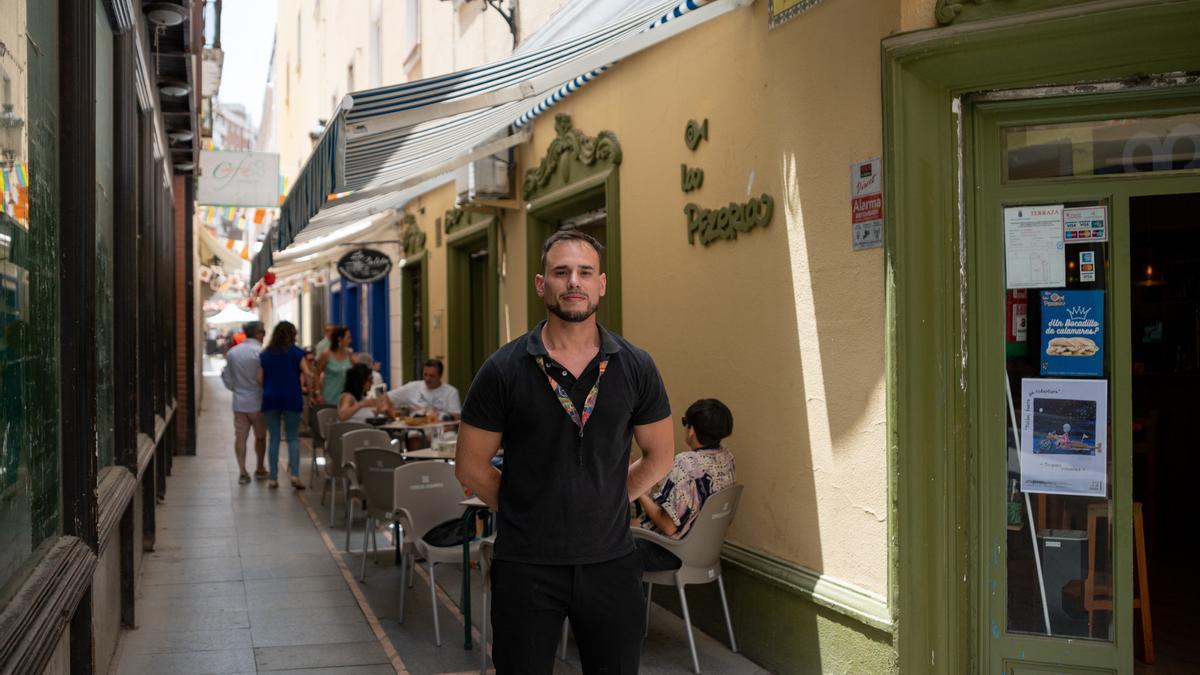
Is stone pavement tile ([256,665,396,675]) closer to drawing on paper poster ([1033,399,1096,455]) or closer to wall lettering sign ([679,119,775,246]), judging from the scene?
wall lettering sign ([679,119,775,246])

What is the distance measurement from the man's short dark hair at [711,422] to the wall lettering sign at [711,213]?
92cm

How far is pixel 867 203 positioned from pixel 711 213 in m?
1.44

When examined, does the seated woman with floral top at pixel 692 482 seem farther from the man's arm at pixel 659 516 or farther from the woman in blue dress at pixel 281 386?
the woman in blue dress at pixel 281 386

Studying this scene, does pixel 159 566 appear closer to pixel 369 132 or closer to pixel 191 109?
pixel 369 132

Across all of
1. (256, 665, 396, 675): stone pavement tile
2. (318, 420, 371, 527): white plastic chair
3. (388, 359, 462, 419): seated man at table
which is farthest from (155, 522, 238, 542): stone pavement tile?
(256, 665, 396, 675): stone pavement tile

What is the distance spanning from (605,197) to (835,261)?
3128 millimetres

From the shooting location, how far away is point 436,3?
41.9ft

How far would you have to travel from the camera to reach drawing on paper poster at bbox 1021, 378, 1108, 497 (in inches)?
175

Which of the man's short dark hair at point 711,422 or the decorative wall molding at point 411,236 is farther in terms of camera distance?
the decorative wall molding at point 411,236

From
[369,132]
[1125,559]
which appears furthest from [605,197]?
[1125,559]

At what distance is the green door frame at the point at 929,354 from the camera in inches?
175

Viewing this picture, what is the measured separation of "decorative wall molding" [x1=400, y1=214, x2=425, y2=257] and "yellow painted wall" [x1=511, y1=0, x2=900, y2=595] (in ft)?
25.7

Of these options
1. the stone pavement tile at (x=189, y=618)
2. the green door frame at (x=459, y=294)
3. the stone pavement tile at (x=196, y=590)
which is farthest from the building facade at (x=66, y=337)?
the green door frame at (x=459, y=294)

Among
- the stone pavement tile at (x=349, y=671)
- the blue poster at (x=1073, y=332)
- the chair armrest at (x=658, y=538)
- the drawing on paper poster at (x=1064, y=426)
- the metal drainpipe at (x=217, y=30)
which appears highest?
the metal drainpipe at (x=217, y=30)
